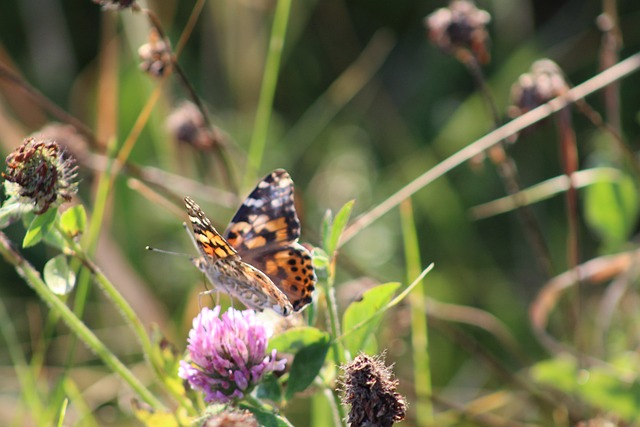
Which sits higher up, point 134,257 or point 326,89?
point 326,89

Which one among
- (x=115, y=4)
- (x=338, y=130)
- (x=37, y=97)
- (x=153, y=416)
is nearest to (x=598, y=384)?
(x=153, y=416)

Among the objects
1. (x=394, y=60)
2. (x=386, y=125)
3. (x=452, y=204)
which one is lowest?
(x=452, y=204)

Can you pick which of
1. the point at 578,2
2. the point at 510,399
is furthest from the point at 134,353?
the point at 578,2

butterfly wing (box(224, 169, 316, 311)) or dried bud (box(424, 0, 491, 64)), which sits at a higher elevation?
dried bud (box(424, 0, 491, 64))

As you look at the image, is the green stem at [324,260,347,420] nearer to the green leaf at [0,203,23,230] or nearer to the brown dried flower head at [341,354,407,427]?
the brown dried flower head at [341,354,407,427]

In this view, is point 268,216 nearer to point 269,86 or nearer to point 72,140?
point 269,86

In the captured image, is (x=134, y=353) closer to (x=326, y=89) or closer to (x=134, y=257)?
(x=134, y=257)

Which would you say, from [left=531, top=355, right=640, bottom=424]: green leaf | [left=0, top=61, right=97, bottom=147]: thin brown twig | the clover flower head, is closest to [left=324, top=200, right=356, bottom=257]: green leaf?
the clover flower head
